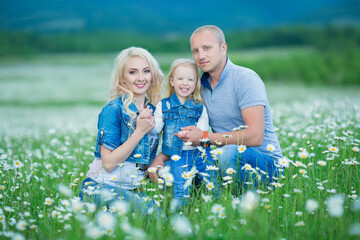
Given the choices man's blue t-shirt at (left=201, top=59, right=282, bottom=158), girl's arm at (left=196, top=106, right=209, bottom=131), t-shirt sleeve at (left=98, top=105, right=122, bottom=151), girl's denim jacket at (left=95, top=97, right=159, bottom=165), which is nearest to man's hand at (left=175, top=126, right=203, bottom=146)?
girl's arm at (left=196, top=106, right=209, bottom=131)

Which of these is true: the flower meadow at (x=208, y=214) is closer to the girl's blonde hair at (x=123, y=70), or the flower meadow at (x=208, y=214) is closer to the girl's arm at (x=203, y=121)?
the girl's arm at (x=203, y=121)

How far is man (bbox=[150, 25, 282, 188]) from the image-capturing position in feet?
12.3

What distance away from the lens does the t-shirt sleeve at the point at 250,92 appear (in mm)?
3869

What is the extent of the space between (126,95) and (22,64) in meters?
42.6

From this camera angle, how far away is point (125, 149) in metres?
3.58

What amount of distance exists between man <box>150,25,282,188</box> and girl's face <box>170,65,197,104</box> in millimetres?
185

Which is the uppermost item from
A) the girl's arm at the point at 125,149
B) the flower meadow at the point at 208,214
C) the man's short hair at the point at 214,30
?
the man's short hair at the point at 214,30

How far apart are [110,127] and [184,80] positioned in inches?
41.7

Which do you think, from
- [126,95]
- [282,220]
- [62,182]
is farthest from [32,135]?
[282,220]

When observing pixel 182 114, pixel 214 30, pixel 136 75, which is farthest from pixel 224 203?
pixel 214 30

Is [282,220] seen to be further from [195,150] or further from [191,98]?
[191,98]

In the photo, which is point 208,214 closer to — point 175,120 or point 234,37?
point 175,120

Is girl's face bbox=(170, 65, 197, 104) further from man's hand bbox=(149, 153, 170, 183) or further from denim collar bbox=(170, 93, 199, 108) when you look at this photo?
man's hand bbox=(149, 153, 170, 183)

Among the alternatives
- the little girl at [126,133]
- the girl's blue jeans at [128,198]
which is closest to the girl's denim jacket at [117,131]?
the little girl at [126,133]
